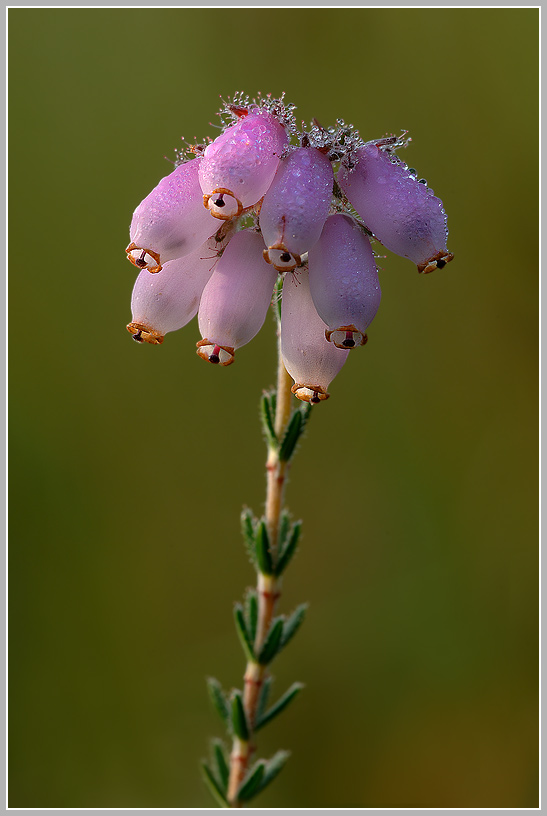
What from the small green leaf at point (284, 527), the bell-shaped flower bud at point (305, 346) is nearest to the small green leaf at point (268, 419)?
the small green leaf at point (284, 527)

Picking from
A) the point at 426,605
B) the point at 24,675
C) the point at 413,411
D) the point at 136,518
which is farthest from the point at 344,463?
the point at 24,675

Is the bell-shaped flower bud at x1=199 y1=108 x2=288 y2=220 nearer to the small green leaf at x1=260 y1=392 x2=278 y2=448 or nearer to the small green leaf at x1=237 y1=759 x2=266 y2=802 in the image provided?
the small green leaf at x1=260 y1=392 x2=278 y2=448

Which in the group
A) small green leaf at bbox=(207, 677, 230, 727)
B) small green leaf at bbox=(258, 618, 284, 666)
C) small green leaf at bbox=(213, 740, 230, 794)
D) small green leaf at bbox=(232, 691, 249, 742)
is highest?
small green leaf at bbox=(258, 618, 284, 666)

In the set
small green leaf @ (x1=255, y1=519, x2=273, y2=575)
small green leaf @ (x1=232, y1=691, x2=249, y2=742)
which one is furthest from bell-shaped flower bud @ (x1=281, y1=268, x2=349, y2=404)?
small green leaf @ (x1=232, y1=691, x2=249, y2=742)

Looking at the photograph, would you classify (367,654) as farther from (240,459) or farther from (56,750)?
(56,750)

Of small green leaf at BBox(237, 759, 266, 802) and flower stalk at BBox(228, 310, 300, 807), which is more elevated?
flower stalk at BBox(228, 310, 300, 807)
